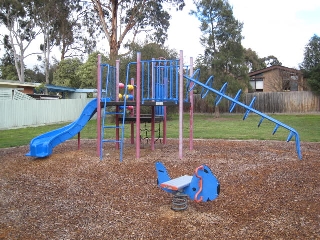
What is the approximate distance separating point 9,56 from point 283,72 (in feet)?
113

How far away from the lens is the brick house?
113 ft

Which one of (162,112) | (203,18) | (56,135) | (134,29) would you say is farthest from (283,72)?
(56,135)

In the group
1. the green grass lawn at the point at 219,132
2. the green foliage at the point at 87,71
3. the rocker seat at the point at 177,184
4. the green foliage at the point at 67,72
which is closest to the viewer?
the rocker seat at the point at 177,184

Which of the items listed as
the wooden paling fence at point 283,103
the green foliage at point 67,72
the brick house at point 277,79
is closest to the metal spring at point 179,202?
the wooden paling fence at point 283,103

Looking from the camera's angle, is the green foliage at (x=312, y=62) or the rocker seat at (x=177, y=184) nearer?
the rocker seat at (x=177, y=184)

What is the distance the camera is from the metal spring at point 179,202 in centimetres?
484

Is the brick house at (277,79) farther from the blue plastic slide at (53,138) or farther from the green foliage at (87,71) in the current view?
the blue plastic slide at (53,138)

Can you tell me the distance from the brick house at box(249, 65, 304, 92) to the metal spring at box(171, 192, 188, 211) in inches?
1255

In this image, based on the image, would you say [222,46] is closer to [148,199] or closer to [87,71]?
[87,71]

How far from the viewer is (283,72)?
3516cm

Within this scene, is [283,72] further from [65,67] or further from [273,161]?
[273,161]

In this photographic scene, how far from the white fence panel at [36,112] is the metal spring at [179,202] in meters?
17.4

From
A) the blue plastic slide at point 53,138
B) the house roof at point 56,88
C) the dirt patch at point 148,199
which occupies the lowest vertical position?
the dirt patch at point 148,199

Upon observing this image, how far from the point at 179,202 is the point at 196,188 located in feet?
1.05
